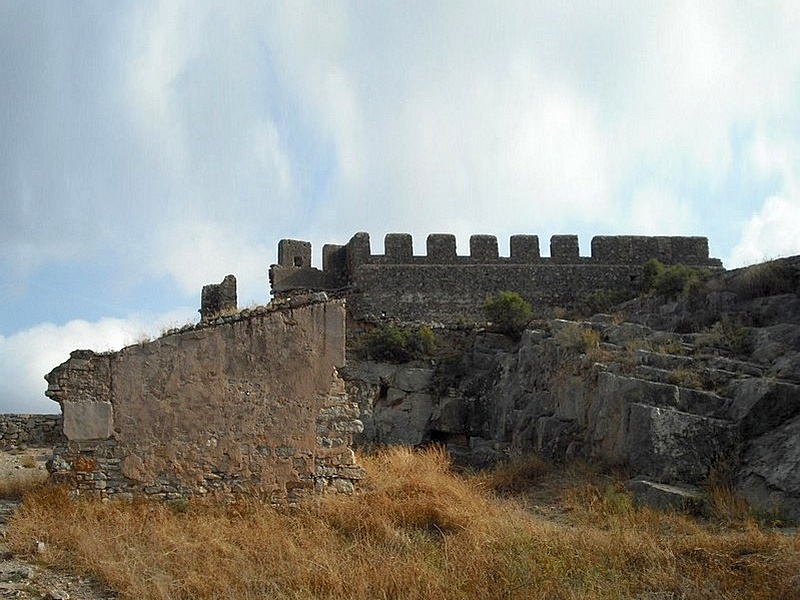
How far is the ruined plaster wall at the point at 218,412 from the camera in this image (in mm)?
9609

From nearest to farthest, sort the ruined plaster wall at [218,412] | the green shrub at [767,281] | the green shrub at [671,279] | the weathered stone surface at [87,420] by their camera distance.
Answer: the weathered stone surface at [87,420]
the ruined plaster wall at [218,412]
the green shrub at [767,281]
the green shrub at [671,279]

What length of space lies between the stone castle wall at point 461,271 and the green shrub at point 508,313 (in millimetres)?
2036

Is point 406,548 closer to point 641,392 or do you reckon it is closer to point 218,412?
point 218,412

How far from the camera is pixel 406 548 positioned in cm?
839

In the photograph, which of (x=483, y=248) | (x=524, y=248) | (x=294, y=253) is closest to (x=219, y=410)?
(x=294, y=253)

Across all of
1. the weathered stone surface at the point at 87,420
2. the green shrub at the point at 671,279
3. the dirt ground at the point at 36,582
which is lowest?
the dirt ground at the point at 36,582

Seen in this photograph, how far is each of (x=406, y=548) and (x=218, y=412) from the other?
3.12 meters

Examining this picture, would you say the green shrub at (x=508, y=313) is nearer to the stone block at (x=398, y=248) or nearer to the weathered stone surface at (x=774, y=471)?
the stone block at (x=398, y=248)

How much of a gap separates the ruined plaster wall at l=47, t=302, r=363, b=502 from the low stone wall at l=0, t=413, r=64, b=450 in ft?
40.4

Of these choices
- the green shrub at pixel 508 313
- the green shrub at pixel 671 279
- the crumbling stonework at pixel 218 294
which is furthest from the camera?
the crumbling stonework at pixel 218 294

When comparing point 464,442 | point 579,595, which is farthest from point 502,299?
point 579,595

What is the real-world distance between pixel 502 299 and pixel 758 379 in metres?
9.00

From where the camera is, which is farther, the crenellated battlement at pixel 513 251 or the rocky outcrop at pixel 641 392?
the crenellated battlement at pixel 513 251

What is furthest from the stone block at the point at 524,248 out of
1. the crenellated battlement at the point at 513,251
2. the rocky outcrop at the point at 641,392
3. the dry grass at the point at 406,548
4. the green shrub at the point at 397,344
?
the dry grass at the point at 406,548
